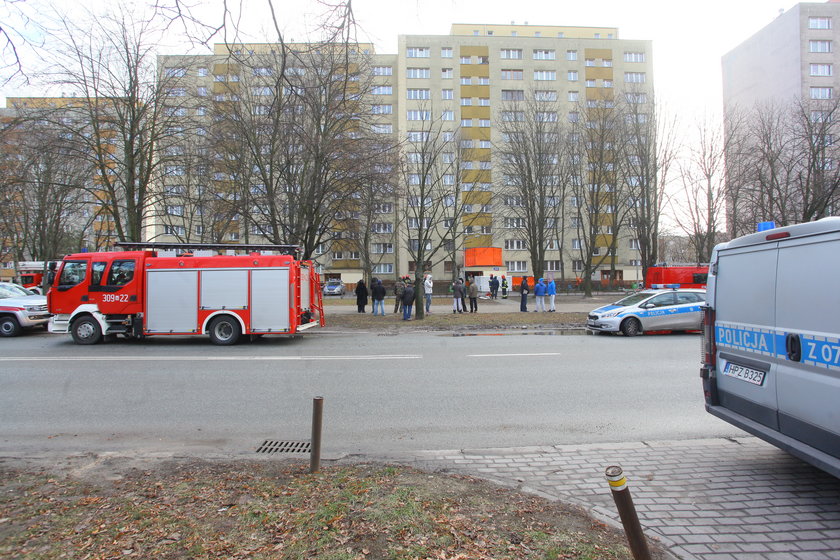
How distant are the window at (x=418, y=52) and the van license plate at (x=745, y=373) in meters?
58.7

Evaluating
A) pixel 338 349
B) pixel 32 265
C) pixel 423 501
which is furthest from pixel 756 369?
pixel 32 265

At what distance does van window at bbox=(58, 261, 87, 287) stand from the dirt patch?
11.6 metres

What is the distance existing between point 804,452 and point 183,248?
14910 millimetres

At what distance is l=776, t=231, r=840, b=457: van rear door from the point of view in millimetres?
3260

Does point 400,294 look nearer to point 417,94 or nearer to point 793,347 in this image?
point 793,347

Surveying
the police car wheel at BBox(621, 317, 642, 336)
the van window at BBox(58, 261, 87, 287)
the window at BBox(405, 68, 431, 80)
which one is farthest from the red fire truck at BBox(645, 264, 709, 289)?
the window at BBox(405, 68, 431, 80)

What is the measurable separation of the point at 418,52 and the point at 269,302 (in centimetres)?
5160

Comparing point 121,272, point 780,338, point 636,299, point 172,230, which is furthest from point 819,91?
point 121,272

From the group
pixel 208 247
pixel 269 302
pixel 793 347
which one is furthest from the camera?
pixel 208 247

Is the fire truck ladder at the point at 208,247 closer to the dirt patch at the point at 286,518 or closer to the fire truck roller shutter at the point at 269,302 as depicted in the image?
the fire truck roller shutter at the point at 269,302

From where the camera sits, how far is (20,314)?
15.4 m

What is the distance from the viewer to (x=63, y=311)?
44.4ft

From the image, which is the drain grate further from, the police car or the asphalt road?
the police car

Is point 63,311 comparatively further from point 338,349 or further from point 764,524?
point 764,524
